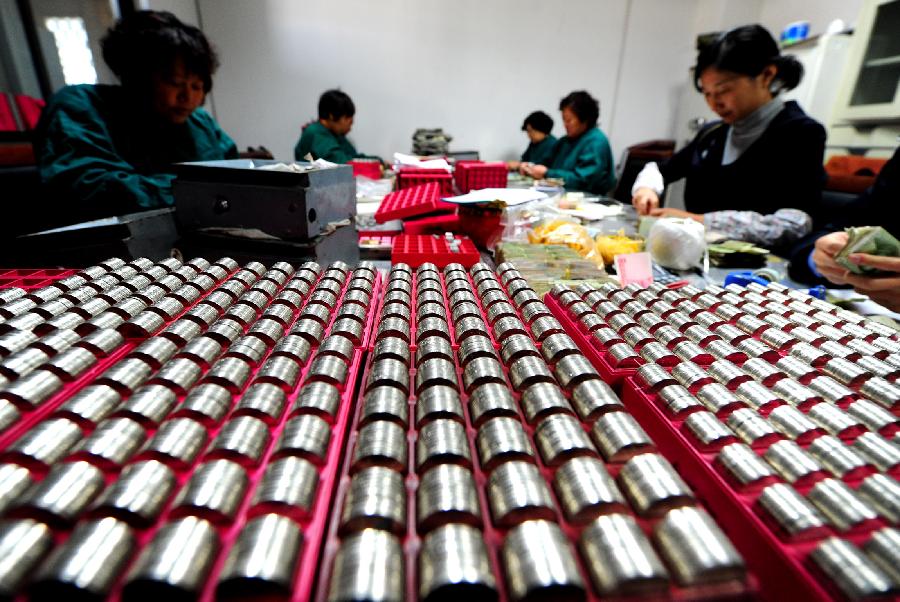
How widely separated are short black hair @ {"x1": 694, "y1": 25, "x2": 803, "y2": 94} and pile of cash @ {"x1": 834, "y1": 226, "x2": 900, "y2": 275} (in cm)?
108

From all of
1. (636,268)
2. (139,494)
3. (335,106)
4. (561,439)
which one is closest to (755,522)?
(561,439)

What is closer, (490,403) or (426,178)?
(490,403)

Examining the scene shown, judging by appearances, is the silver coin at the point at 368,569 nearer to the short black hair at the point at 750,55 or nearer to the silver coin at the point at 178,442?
the silver coin at the point at 178,442

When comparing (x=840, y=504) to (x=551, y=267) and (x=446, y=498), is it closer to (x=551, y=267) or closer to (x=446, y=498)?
(x=446, y=498)

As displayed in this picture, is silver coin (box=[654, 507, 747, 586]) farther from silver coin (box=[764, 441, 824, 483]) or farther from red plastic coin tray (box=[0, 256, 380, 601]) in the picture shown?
red plastic coin tray (box=[0, 256, 380, 601])

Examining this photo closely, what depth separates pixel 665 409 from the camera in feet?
1.62

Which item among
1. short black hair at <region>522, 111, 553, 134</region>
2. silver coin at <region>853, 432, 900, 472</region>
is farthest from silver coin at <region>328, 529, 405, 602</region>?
short black hair at <region>522, 111, 553, 134</region>

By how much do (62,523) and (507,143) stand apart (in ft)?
18.5

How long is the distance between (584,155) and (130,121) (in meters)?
3.27

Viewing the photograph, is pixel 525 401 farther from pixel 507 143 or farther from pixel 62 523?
pixel 507 143

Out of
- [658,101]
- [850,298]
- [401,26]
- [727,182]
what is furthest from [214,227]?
[658,101]

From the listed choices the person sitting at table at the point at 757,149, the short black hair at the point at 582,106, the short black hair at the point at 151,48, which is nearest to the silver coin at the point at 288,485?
the person sitting at table at the point at 757,149

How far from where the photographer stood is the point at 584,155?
12.4 feet

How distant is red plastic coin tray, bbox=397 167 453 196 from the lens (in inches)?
87.7
